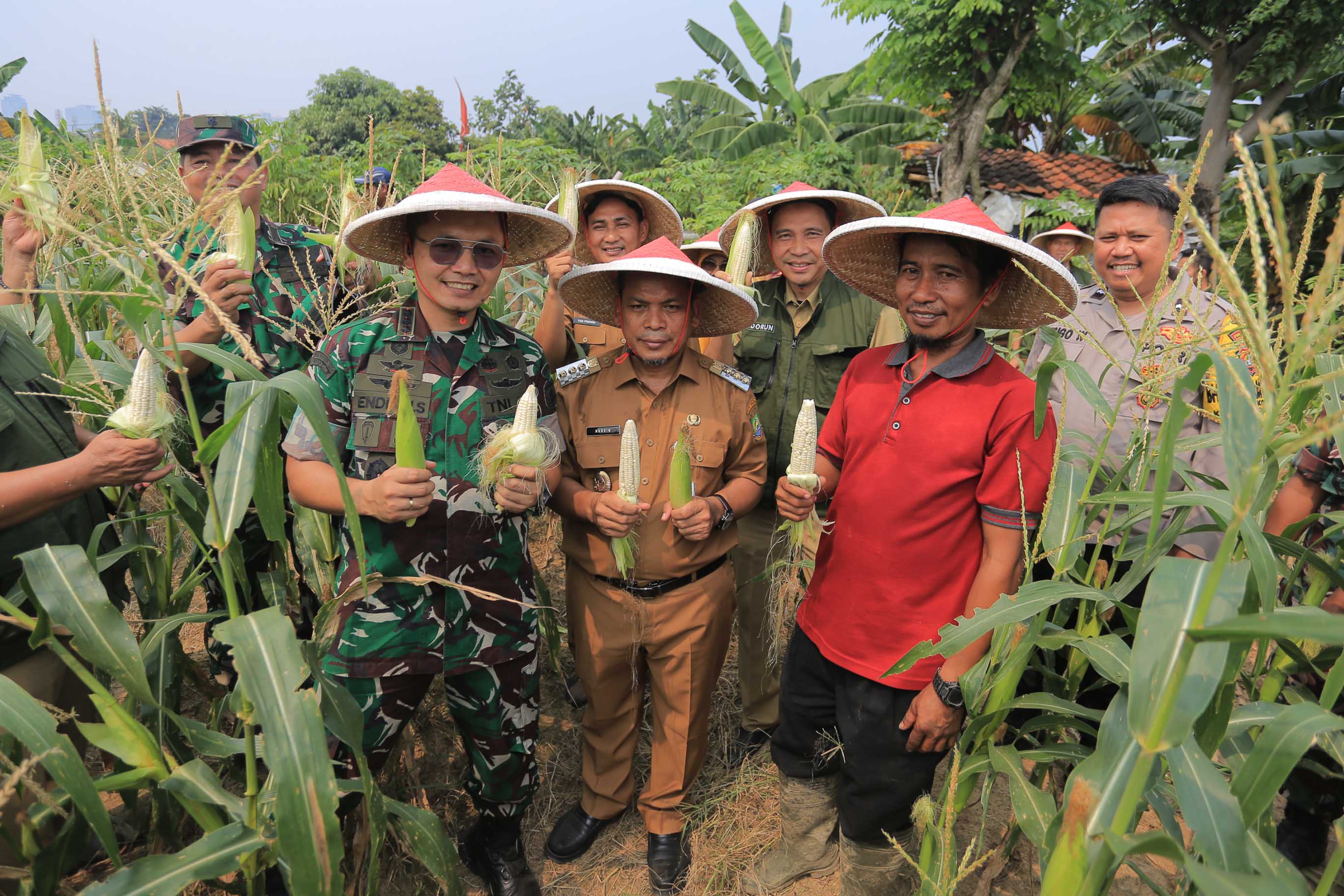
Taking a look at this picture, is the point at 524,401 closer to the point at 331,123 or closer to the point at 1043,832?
the point at 1043,832

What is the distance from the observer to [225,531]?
152 centimetres

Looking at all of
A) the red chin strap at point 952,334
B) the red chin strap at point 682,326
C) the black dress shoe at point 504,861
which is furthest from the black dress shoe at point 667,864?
the red chin strap at point 952,334

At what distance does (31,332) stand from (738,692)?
3.66 m

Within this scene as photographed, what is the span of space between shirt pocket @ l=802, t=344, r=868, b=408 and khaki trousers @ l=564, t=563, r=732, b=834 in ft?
3.51

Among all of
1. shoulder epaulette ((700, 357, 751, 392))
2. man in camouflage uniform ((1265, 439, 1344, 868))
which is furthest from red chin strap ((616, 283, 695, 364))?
man in camouflage uniform ((1265, 439, 1344, 868))

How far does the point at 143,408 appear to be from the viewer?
6.00 feet

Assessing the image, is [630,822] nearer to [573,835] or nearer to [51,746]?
[573,835]

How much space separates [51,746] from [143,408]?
0.80 metres

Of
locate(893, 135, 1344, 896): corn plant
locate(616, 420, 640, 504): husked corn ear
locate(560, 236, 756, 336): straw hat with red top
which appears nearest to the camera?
locate(893, 135, 1344, 896): corn plant

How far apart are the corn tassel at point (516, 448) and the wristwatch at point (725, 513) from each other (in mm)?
762

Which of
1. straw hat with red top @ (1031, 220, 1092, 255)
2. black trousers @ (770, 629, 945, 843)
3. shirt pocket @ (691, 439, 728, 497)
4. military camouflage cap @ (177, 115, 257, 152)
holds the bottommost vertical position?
black trousers @ (770, 629, 945, 843)

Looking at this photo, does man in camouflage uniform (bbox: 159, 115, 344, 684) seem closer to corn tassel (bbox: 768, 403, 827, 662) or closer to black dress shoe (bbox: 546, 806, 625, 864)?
black dress shoe (bbox: 546, 806, 625, 864)

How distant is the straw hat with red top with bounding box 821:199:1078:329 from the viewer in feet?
7.13

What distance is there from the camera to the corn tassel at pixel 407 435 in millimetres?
2059
